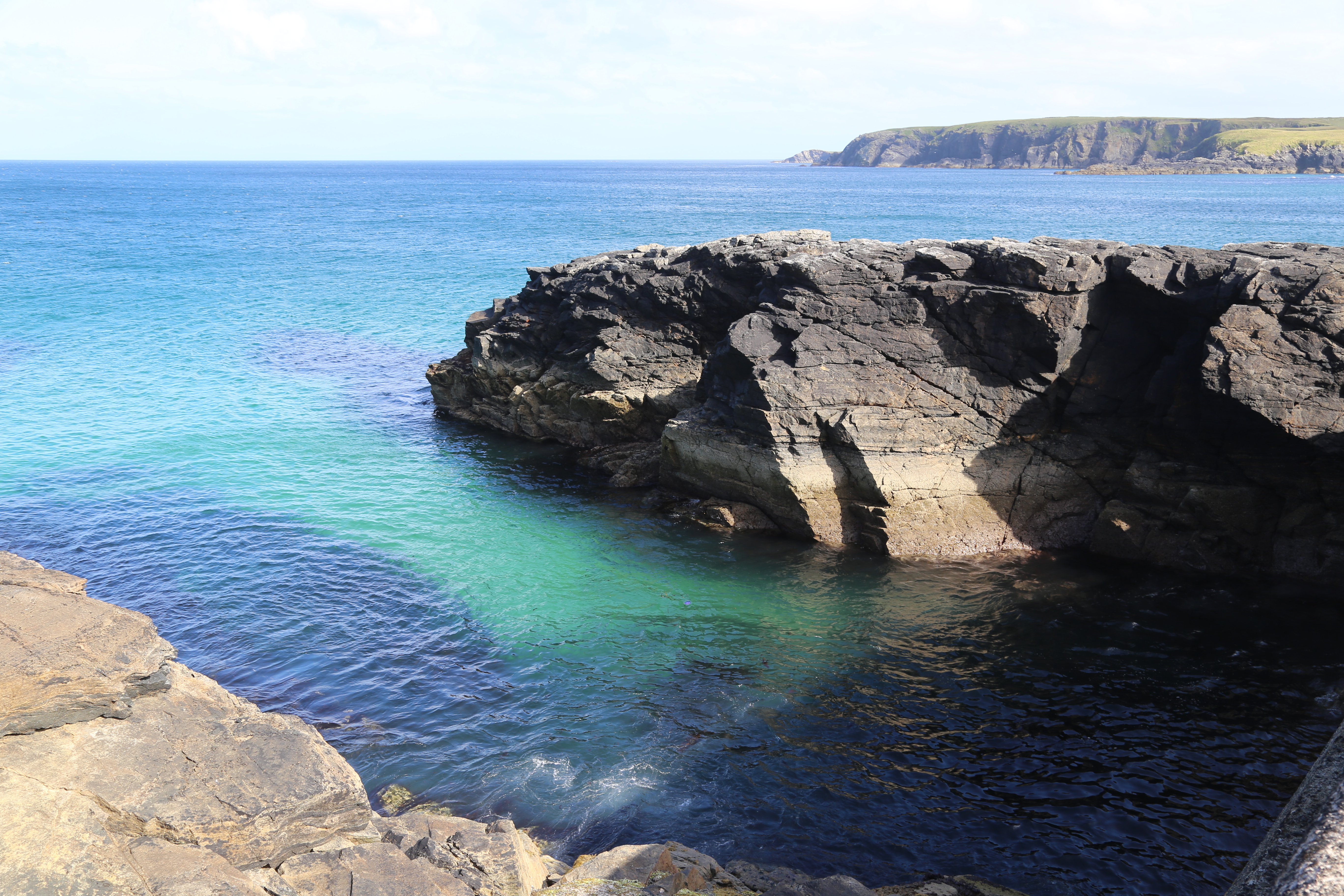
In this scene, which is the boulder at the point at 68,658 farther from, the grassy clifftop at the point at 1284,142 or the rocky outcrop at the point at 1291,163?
the grassy clifftop at the point at 1284,142

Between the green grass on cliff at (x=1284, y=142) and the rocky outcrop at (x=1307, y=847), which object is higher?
the green grass on cliff at (x=1284, y=142)

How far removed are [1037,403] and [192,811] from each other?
2224cm

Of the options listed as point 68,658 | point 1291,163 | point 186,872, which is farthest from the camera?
point 1291,163

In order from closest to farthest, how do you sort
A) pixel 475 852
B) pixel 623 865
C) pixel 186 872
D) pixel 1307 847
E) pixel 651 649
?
pixel 1307 847 < pixel 186 872 < pixel 475 852 < pixel 623 865 < pixel 651 649

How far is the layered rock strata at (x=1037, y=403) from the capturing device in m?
20.7

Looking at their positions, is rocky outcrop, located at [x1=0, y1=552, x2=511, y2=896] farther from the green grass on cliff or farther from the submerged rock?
the green grass on cliff

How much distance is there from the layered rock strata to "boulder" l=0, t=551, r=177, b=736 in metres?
16.7

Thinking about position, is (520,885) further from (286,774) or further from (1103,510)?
(1103,510)

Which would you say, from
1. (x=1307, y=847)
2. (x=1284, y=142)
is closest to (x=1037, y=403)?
(x=1307, y=847)

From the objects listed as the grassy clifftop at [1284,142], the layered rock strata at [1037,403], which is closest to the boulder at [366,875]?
the layered rock strata at [1037,403]

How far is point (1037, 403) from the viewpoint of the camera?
79.7 ft

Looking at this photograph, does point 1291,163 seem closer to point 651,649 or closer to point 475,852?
point 651,649

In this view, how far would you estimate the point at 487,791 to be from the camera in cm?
1508

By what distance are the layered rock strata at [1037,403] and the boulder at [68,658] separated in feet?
54.9
